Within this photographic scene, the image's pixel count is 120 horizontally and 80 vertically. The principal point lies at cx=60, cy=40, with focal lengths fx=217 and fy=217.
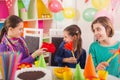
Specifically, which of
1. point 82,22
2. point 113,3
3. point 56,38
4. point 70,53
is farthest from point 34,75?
point 82,22

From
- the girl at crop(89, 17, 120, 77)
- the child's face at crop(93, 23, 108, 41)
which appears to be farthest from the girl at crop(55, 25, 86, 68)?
the child's face at crop(93, 23, 108, 41)

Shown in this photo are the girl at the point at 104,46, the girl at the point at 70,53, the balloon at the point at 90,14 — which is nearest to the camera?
the girl at the point at 104,46

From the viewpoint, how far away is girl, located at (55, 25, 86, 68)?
A: 2.01 metres

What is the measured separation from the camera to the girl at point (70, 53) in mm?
2006

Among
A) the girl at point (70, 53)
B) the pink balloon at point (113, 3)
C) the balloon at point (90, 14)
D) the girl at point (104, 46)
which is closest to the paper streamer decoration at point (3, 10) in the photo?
the balloon at point (90, 14)

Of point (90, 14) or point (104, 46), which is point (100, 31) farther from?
point (90, 14)

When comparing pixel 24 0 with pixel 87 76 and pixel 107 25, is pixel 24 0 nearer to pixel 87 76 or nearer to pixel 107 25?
pixel 107 25

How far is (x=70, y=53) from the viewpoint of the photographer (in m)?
2.08

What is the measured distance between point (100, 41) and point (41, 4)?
2.13 meters

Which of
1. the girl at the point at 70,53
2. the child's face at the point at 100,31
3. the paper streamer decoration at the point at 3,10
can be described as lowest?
the girl at the point at 70,53

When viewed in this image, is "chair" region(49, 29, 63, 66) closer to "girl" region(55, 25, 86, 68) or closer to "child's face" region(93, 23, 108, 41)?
"girl" region(55, 25, 86, 68)

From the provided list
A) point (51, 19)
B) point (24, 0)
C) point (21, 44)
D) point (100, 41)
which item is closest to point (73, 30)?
point (100, 41)

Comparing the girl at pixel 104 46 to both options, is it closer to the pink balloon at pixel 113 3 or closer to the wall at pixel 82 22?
the pink balloon at pixel 113 3

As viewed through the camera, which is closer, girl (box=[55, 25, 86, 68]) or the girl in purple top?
the girl in purple top
